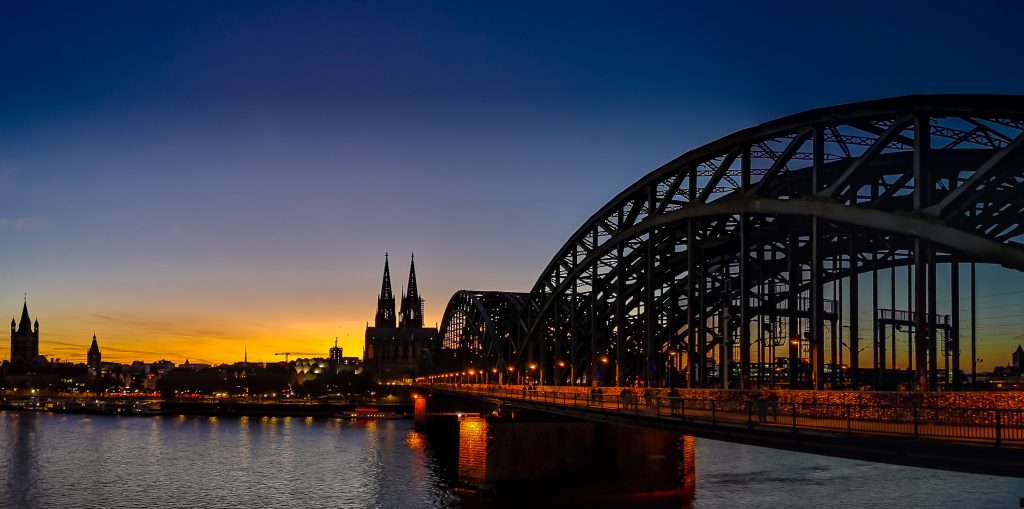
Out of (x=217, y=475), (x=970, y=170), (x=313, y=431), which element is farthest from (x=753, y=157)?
(x=313, y=431)

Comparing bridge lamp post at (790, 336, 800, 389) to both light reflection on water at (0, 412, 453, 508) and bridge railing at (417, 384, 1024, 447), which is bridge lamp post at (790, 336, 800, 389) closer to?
bridge railing at (417, 384, 1024, 447)

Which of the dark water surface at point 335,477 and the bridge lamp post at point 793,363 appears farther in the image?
the dark water surface at point 335,477

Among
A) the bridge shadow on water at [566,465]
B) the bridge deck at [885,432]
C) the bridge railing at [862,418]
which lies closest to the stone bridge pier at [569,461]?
the bridge shadow on water at [566,465]

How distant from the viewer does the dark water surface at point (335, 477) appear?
62.3 metres

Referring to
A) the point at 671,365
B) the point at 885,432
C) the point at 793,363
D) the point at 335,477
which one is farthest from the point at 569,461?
the point at 885,432

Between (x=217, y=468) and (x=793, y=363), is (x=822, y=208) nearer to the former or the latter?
(x=793, y=363)

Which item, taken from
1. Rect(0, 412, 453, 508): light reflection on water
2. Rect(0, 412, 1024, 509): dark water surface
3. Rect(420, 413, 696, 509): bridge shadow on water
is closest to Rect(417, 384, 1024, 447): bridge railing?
Rect(420, 413, 696, 509): bridge shadow on water

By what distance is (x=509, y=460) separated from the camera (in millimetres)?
60781

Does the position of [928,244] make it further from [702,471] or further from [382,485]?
[382,485]

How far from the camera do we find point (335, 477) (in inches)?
3157

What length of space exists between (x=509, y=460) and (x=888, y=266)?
86.3 ft

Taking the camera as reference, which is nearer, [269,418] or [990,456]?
[990,456]

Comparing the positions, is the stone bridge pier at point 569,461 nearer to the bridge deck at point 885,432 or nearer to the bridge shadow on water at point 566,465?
the bridge shadow on water at point 566,465

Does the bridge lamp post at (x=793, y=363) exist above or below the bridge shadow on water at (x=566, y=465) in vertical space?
above
